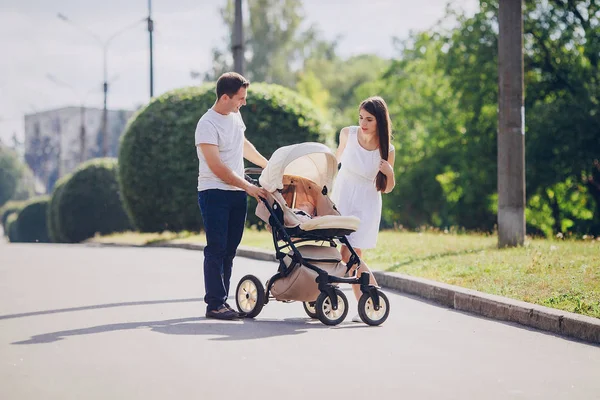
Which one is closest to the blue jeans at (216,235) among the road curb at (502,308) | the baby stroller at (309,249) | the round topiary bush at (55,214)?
the baby stroller at (309,249)

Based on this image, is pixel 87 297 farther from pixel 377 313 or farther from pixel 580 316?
pixel 580 316

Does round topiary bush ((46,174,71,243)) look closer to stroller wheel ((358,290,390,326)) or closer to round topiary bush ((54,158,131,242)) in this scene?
round topiary bush ((54,158,131,242))

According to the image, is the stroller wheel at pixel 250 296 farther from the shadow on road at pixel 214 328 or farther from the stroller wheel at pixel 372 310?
the stroller wheel at pixel 372 310

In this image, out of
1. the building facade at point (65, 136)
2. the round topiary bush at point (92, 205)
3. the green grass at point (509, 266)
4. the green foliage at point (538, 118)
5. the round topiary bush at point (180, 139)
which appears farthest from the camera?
the building facade at point (65, 136)

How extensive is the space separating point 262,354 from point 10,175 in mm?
125461

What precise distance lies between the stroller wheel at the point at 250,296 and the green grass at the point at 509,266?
8.30ft

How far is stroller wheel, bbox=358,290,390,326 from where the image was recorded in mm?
8422

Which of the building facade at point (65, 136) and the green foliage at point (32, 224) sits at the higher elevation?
the building facade at point (65, 136)

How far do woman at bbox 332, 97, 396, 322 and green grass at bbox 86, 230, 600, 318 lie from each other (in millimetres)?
1743

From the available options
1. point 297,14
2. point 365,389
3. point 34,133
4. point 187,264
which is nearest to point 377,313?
point 365,389

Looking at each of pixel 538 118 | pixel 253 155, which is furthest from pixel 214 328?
pixel 538 118

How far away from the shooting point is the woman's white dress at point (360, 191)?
8.83 m

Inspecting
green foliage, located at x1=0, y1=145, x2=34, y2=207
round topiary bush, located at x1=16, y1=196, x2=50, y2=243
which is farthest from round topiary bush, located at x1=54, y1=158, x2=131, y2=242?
green foliage, located at x1=0, y1=145, x2=34, y2=207

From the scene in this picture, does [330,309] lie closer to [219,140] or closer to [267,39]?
[219,140]
